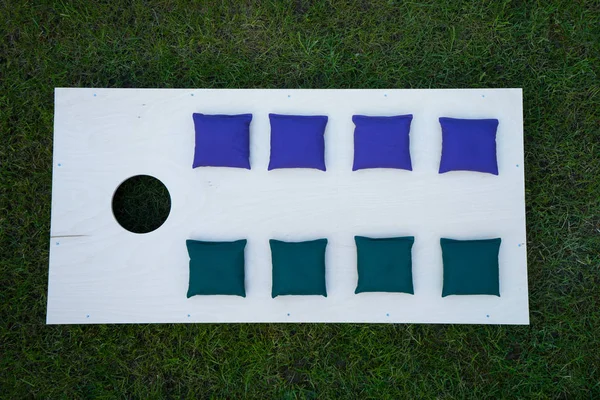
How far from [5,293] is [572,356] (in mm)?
4241

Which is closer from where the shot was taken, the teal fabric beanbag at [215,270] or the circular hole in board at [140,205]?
the teal fabric beanbag at [215,270]

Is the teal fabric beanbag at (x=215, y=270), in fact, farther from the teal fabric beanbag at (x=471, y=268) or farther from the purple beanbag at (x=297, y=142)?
the teal fabric beanbag at (x=471, y=268)

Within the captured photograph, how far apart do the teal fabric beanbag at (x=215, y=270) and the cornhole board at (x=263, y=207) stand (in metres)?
0.09

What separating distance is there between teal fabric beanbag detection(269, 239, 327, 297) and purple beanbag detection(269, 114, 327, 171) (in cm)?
54

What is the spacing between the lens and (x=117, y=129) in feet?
10.8

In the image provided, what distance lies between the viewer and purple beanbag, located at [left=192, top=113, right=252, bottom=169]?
3189mm

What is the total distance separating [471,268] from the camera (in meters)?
3.15

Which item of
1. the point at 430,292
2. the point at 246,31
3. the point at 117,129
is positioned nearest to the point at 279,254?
the point at 430,292

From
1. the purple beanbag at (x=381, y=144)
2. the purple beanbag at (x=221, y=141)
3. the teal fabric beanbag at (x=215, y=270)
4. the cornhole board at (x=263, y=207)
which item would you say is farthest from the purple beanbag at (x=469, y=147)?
the teal fabric beanbag at (x=215, y=270)

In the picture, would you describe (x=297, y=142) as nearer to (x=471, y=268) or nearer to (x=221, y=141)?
(x=221, y=141)

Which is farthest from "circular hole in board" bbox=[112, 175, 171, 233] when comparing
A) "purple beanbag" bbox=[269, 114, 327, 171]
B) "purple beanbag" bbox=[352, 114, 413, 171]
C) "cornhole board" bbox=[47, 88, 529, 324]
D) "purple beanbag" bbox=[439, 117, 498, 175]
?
"purple beanbag" bbox=[439, 117, 498, 175]

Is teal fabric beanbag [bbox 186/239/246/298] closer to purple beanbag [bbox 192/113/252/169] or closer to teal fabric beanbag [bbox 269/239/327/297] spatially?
teal fabric beanbag [bbox 269/239/327/297]

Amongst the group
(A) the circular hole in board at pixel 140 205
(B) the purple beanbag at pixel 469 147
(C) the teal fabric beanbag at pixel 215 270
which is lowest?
(C) the teal fabric beanbag at pixel 215 270

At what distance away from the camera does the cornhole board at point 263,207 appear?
127 inches
